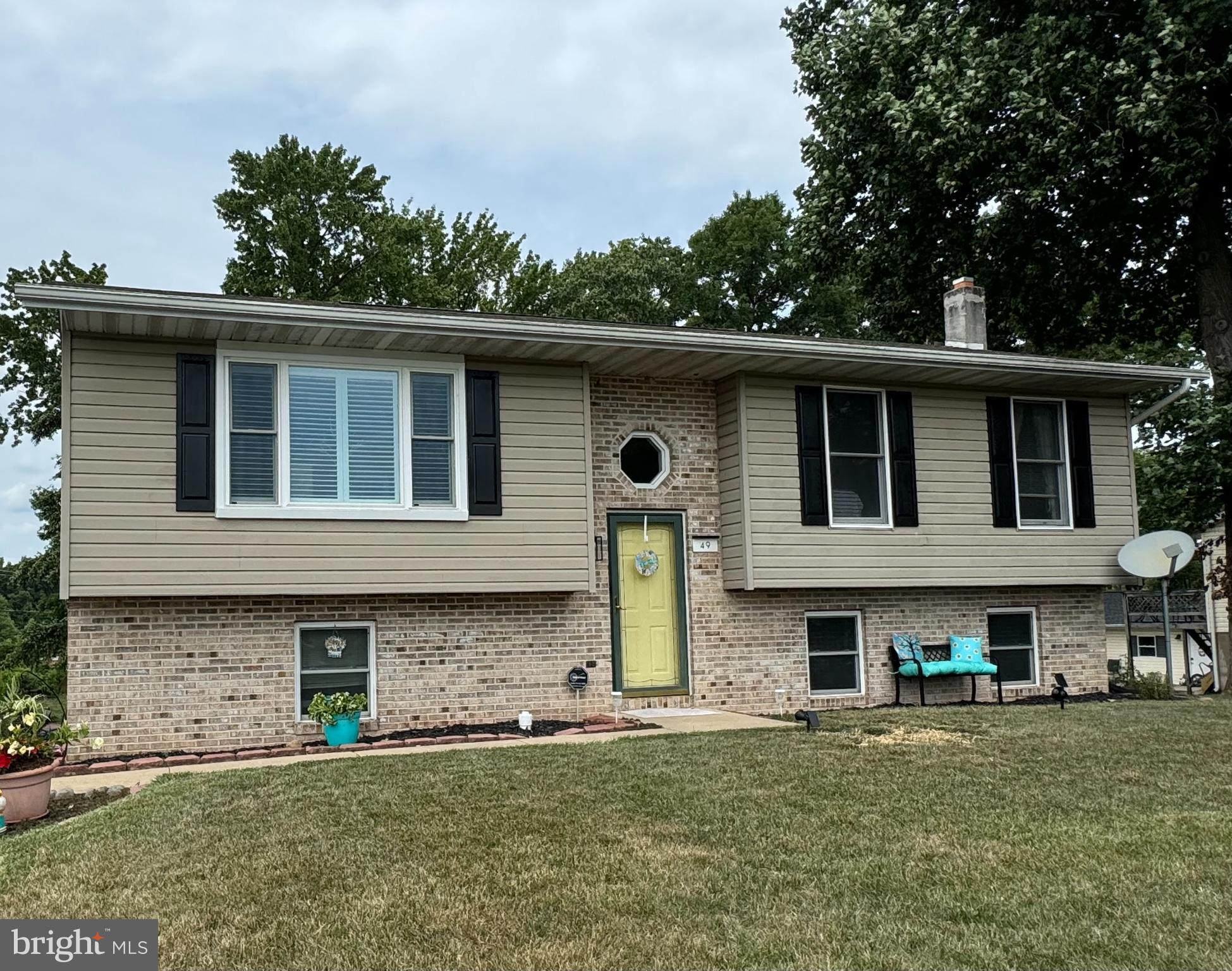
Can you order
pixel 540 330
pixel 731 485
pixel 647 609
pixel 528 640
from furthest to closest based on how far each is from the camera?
pixel 731 485, pixel 647 609, pixel 528 640, pixel 540 330

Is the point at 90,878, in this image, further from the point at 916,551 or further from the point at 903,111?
the point at 903,111

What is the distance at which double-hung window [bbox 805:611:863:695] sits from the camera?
1227 cm

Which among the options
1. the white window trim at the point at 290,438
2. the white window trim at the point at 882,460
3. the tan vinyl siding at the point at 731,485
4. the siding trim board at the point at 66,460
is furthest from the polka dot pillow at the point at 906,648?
the siding trim board at the point at 66,460

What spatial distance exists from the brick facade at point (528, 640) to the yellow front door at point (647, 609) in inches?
7.4

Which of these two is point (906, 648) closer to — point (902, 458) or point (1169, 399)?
point (902, 458)

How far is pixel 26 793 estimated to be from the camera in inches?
278

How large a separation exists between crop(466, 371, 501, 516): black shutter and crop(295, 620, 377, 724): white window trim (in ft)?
4.65

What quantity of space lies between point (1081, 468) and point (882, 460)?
Result: 267 cm

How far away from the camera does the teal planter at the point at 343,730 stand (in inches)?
382

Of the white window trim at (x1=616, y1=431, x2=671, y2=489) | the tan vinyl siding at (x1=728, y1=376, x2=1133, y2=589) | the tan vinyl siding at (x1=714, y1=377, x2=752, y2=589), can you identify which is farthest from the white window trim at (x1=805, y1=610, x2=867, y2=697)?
the white window trim at (x1=616, y1=431, x2=671, y2=489)

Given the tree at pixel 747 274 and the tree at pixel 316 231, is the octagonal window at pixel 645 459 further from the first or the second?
the tree at pixel 747 274

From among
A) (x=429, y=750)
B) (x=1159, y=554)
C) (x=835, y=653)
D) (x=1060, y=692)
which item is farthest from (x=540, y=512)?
(x=1159, y=554)

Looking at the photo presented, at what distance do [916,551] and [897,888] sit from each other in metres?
7.58

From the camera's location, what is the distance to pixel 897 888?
16.5ft
